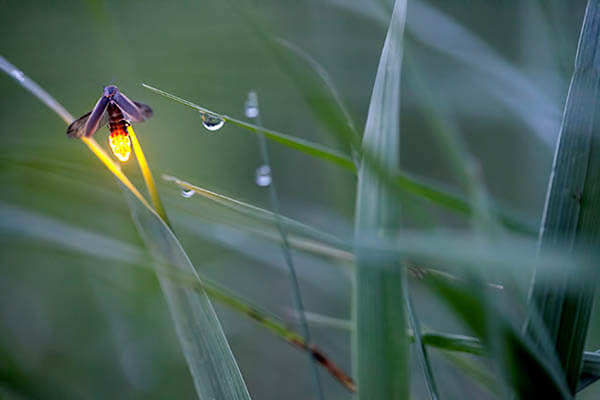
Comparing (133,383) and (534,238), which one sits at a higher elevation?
(534,238)

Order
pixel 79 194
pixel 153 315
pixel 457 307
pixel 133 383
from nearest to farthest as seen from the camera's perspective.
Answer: pixel 457 307 < pixel 79 194 < pixel 133 383 < pixel 153 315

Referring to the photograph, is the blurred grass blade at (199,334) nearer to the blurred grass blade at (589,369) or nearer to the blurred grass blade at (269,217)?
the blurred grass blade at (269,217)

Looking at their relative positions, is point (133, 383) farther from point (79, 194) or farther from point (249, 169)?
point (249, 169)

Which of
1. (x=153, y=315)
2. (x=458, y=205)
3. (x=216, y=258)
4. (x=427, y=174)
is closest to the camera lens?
(x=458, y=205)

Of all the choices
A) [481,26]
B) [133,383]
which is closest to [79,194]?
[133,383]

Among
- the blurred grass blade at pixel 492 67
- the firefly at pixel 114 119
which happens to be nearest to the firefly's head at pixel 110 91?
the firefly at pixel 114 119
